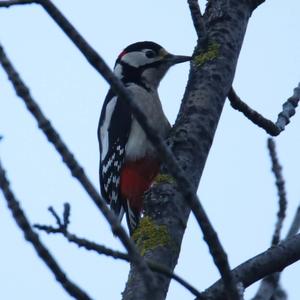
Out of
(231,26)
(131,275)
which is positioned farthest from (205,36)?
(131,275)

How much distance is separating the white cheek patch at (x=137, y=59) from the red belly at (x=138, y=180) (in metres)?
0.75

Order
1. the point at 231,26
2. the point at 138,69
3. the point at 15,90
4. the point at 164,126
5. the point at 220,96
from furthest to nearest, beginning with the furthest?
1. the point at 138,69
2. the point at 164,126
3. the point at 231,26
4. the point at 220,96
5. the point at 15,90

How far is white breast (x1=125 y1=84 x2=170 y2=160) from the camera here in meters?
4.38

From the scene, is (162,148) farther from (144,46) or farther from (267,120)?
(144,46)

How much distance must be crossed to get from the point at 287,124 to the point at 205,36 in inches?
23.3

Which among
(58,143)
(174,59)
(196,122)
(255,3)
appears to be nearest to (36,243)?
(58,143)

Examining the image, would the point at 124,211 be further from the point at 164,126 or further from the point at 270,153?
the point at 270,153

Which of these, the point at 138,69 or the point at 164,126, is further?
the point at 138,69

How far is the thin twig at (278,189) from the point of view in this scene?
2231 mm

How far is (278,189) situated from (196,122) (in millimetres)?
575

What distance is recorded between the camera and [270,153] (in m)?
2.55

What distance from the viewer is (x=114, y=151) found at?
14.9 feet

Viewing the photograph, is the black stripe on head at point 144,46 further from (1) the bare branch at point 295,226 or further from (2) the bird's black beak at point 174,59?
(1) the bare branch at point 295,226

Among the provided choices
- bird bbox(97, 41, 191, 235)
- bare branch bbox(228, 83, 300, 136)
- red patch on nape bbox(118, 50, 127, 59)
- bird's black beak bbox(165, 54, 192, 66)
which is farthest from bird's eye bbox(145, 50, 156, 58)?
bare branch bbox(228, 83, 300, 136)
